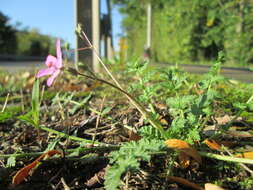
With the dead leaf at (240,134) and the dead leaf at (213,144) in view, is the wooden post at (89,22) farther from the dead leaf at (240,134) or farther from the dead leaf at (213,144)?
the dead leaf at (213,144)

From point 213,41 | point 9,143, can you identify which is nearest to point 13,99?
point 9,143

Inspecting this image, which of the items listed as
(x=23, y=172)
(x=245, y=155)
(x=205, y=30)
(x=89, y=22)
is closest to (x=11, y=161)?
(x=23, y=172)

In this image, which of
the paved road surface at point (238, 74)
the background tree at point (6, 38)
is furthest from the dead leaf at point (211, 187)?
the background tree at point (6, 38)

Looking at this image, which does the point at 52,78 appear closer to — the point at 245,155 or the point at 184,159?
the point at 184,159

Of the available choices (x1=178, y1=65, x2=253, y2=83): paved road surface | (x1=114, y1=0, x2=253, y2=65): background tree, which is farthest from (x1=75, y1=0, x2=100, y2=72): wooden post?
(x1=114, y1=0, x2=253, y2=65): background tree

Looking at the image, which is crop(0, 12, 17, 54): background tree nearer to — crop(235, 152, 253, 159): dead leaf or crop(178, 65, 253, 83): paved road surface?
crop(178, 65, 253, 83): paved road surface

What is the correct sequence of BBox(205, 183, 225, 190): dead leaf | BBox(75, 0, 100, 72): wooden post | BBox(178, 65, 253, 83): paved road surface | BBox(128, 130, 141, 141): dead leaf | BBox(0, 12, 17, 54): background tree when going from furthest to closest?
BBox(0, 12, 17, 54): background tree → BBox(75, 0, 100, 72): wooden post → BBox(178, 65, 253, 83): paved road surface → BBox(128, 130, 141, 141): dead leaf → BBox(205, 183, 225, 190): dead leaf
